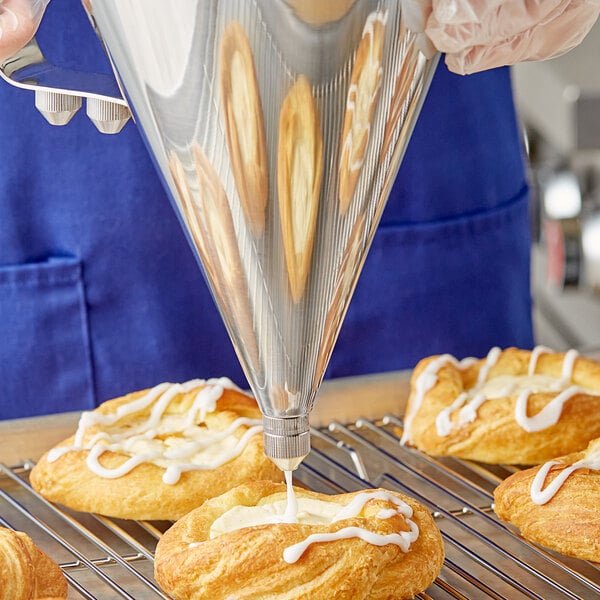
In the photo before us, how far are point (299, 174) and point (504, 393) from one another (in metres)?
0.58

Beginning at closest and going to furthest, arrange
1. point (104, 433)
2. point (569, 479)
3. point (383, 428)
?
point (569, 479) → point (104, 433) → point (383, 428)

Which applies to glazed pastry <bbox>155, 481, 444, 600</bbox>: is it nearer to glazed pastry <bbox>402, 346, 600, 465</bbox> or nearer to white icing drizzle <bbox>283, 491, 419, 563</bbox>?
white icing drizzle <bbox>283, 491, 419, 563</bbox>

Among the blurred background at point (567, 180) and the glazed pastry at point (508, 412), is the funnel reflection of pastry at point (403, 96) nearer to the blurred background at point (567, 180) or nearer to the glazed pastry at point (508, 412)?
the glazed pastry at point (508, 412)

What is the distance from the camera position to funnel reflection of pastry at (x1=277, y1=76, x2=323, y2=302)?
26.0 inches

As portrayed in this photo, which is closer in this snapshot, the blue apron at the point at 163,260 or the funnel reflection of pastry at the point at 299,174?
the funnel reflection of pastry at the point at 299,174

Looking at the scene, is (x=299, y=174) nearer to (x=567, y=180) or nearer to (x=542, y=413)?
(x=542, y=413)

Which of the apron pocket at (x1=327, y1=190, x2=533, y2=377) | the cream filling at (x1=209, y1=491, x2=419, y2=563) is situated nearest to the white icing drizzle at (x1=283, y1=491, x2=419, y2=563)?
the cream filling at (x1=209, y1=491, x2=419, y2=563)

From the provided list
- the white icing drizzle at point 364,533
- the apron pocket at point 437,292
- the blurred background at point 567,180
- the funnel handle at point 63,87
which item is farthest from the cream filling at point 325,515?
the blurred background at point 567,180

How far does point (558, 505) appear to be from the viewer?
3.19 ft

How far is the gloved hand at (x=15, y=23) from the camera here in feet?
2.62

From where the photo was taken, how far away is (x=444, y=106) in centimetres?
135

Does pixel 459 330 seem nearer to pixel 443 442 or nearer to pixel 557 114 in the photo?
pixel 443 442

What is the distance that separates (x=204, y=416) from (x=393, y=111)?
19.9 inches

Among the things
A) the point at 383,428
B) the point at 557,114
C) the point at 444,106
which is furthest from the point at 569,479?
the point at 557,114
